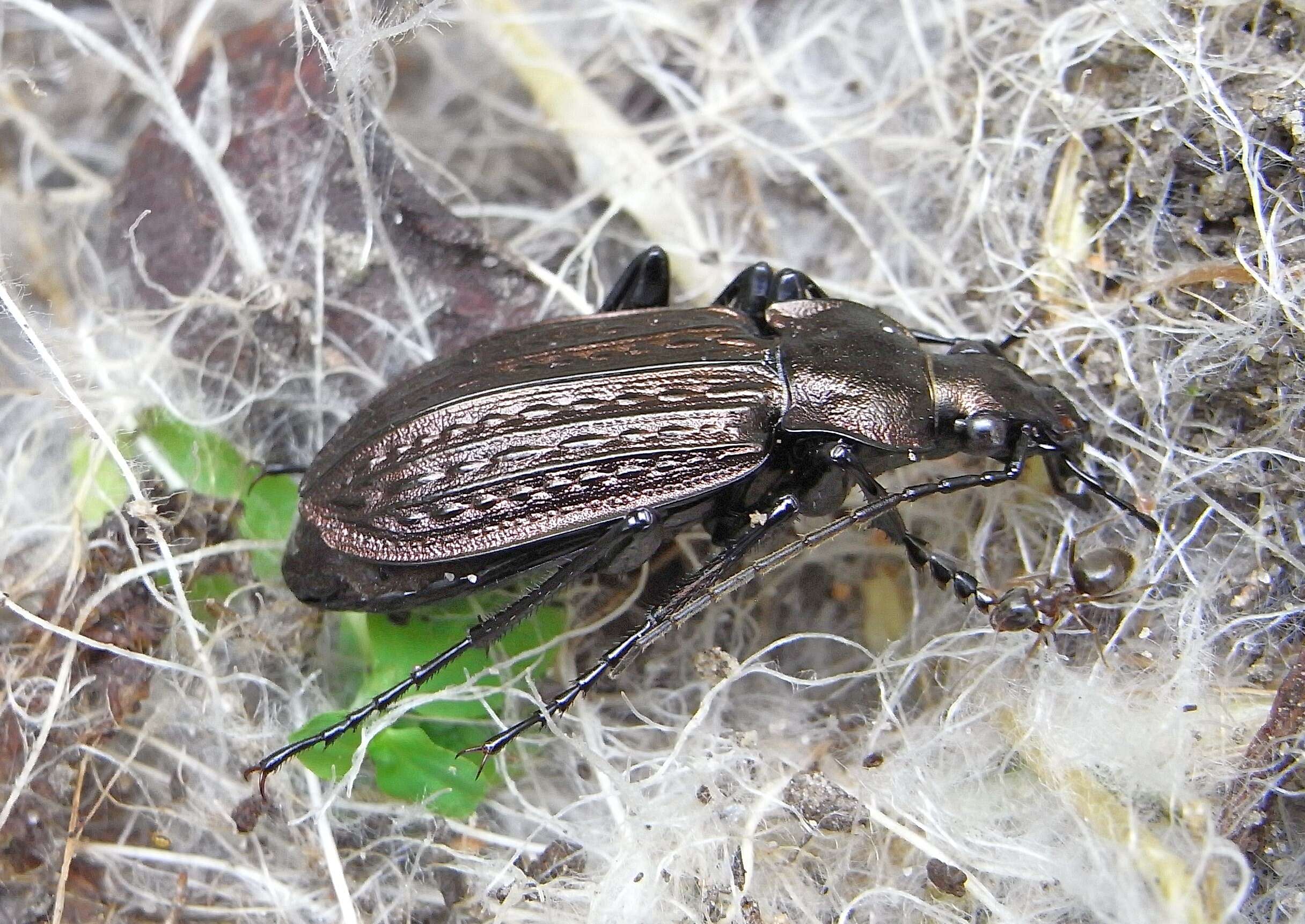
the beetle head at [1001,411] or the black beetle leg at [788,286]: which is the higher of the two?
the black beetle leg at [788,286]

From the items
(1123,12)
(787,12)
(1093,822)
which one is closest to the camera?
(1093,822)

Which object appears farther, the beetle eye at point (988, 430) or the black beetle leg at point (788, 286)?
the black beetle leg at point (788, 286)

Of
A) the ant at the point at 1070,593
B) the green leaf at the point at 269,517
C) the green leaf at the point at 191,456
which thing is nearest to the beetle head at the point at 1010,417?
the ant at the point at 1070,593

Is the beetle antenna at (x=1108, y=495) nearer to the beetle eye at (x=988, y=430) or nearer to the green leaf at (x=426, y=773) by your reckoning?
the beetle eye at (x=988, y=430)

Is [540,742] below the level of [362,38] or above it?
below

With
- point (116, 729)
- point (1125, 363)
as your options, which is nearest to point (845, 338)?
point (1125, 363)

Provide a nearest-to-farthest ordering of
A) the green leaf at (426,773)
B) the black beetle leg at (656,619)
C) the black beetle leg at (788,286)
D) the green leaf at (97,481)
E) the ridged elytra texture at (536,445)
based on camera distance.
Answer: the ridged elytra texture at (536,445), the black beetle leg at (656,619), the green leaf at (426,773), the green leaf at (97,481), the black beetle leg at (788,286)

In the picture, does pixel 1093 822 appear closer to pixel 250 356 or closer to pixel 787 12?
pixel 250 356

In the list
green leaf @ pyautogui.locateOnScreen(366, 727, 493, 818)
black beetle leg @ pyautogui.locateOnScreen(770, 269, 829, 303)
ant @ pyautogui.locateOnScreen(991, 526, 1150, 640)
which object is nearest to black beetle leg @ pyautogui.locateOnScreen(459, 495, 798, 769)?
green leaf @ pyautogui.locateOnScreen(366, 727, 493, 818)
